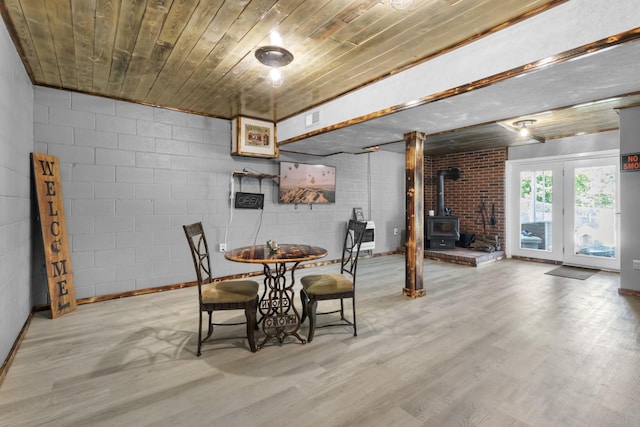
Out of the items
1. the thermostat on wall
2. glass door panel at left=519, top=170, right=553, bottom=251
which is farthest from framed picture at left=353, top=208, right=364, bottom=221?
glass door panel at left=519, top=170, right=553, bottom=251

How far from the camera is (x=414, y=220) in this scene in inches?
156

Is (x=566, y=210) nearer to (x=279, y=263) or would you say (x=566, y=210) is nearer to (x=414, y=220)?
(x=414, y=220)

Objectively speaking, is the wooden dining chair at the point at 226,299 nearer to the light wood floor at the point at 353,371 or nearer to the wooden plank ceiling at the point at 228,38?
the light wood floor at the point at 353,371

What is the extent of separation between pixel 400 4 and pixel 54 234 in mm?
3996

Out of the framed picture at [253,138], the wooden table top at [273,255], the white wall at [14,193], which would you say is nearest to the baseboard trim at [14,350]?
the white wall at [14,193]

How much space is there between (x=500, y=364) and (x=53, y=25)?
4179 mm

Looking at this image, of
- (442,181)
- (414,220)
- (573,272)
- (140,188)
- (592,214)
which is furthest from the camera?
(442,181)

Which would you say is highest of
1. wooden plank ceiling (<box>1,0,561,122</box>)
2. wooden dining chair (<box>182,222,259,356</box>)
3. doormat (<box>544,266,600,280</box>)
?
wooden plank ceiling (<box>1,0,561,122</box>)

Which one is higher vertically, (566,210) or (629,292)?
(566,210)

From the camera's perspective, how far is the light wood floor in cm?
175

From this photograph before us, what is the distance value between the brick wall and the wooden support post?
374 centimetres

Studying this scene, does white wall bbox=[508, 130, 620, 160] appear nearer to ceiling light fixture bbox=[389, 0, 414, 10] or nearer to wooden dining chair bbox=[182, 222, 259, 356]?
ceiling light fixture bbox=[389, 0, 414, 10]

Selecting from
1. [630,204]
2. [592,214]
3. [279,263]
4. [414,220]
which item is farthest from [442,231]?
[279,263]

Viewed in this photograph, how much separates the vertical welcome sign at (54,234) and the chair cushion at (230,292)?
198 centimetres
